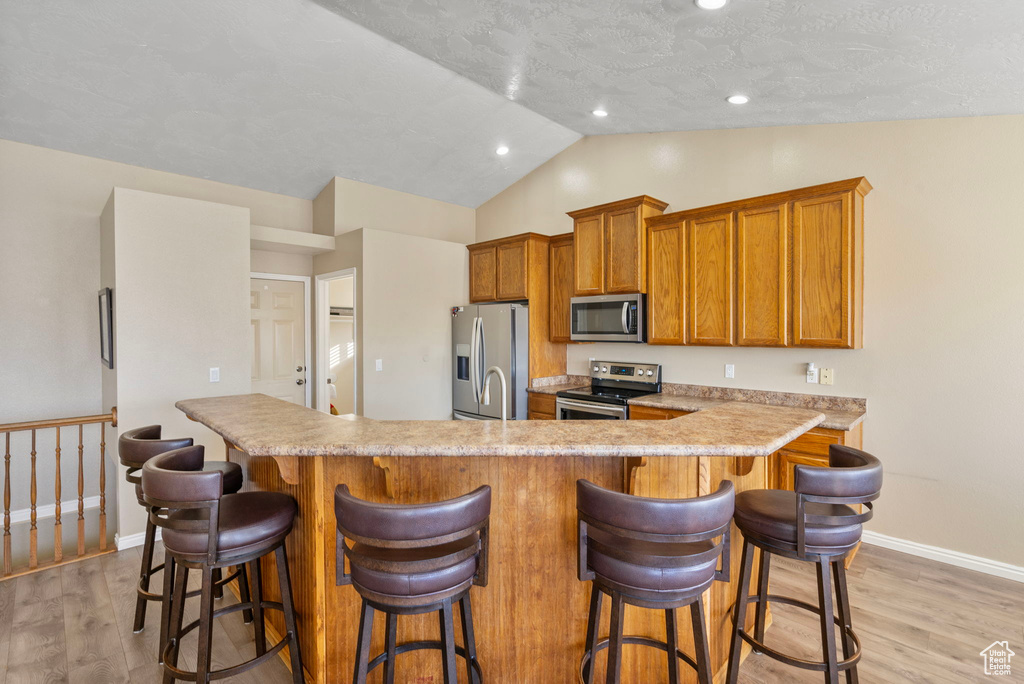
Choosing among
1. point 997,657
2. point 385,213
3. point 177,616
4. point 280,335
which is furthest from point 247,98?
point 997,657

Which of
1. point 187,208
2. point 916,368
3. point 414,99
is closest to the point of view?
point 916,368

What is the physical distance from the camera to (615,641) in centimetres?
144

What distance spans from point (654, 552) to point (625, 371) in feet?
10.1

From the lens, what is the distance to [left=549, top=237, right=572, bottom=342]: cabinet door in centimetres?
466

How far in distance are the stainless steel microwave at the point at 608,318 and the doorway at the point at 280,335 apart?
2898 millimetres

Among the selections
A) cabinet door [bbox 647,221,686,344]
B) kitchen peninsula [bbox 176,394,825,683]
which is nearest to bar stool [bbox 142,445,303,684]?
kitchen peninsula [bbox 176,394,825,683]

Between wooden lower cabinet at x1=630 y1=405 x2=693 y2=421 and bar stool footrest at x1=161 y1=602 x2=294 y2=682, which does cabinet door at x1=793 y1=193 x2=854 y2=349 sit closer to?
wooden lower cabinet at x1=630 y1=405 x2=693 y2=421

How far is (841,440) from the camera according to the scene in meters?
2.83

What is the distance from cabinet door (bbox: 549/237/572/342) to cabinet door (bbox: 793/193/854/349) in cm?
196

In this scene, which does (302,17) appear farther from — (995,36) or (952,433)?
(952,433)

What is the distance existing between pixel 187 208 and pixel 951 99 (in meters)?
4.89

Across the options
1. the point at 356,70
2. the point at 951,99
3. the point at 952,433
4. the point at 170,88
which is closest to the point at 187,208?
the point at 170,88

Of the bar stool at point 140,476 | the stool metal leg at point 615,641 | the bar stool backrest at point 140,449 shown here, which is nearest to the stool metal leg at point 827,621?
the stool metal leg at point 615,641

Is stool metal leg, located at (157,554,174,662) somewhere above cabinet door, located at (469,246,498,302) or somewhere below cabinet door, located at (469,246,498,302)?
below
